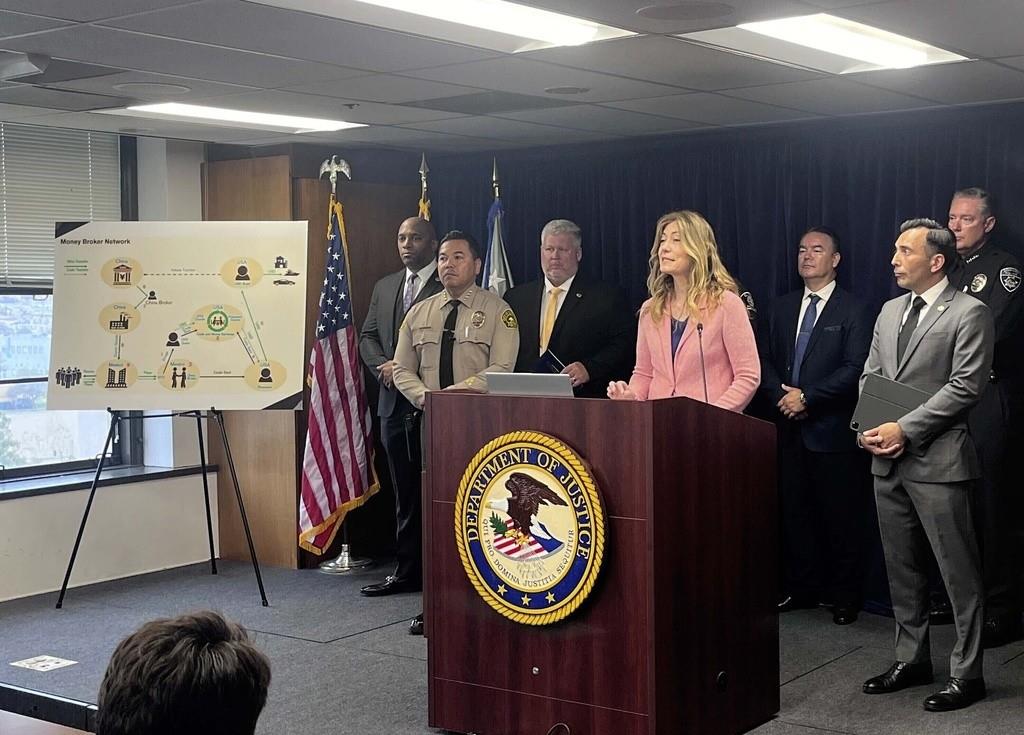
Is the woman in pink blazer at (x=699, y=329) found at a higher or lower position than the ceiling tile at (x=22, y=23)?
lower

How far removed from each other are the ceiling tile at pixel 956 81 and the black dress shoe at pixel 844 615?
2172mm

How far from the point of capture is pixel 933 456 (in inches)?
161

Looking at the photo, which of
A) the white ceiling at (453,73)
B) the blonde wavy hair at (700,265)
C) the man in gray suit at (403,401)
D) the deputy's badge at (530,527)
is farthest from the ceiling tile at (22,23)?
the man in gray suit at (403,401)

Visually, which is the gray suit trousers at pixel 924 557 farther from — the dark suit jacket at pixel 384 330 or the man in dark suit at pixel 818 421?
the dark suit jacket at pixel 384 330

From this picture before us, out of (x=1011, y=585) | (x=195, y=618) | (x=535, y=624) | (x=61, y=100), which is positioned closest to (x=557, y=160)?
(x=61, y=100)

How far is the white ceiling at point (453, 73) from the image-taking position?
3568mm

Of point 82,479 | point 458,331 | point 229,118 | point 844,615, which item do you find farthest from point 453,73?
point 82,479

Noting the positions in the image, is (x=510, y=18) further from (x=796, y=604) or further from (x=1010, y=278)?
(x=796, y=604)

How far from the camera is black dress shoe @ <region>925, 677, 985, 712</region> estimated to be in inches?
161

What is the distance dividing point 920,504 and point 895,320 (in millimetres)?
634

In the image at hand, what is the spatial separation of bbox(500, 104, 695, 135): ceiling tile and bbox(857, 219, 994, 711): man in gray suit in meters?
1.71

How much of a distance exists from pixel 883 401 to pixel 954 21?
124cm

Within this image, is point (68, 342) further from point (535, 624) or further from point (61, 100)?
point (535, 624)

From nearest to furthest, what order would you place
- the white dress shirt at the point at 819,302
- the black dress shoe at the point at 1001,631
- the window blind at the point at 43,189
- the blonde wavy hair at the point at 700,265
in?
1. the blonde wavy hair at the point at 700,265
2. the black dress shoe at the point at 1001,631
3. the white dress shirt at the point at 819,302
4. the window blind at the point at 43,189
